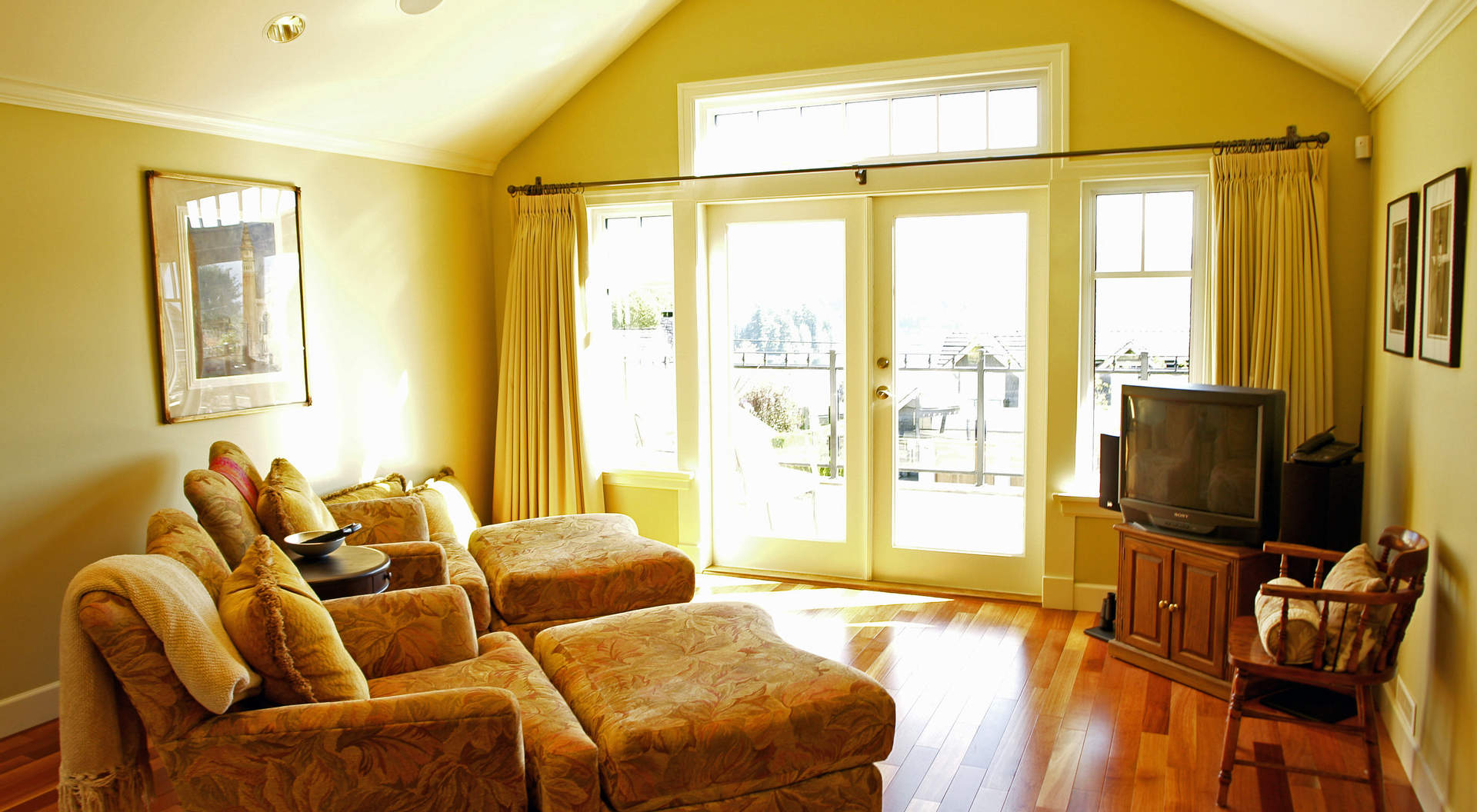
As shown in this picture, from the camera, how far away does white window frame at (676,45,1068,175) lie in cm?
443

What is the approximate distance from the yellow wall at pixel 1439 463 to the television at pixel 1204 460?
376 mm

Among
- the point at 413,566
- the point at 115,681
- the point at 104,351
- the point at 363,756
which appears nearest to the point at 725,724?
the point at 363,756

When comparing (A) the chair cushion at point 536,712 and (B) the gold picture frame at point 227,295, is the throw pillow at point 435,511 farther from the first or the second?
(A) the chair cushion at point 536,712

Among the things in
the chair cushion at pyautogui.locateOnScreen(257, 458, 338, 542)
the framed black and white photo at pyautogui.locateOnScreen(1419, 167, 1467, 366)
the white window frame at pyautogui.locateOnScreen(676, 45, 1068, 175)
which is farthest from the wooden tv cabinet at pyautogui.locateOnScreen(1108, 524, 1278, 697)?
the chair cushion at pyautogui.locateOnScreen(257, 458, 338, 542)

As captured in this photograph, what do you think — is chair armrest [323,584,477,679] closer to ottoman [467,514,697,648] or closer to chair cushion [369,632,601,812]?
chair cushion [369,632,601,812]

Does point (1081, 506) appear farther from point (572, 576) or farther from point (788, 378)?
point (572, 576)

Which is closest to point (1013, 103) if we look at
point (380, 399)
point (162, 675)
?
point (380, 399)

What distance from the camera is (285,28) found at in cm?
362

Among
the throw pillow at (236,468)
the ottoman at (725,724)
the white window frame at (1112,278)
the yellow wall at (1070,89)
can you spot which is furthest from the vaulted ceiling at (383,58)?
the ottoman at (725,724)

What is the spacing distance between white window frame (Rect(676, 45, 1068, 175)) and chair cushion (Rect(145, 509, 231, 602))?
10.4 feet

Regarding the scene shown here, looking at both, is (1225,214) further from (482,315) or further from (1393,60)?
(482,315)

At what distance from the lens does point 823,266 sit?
5.04m

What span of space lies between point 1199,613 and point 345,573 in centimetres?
295

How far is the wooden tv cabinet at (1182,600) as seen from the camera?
3516 mm
